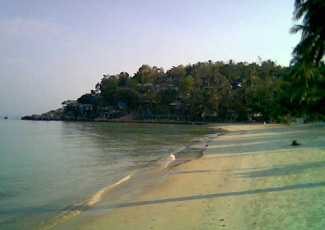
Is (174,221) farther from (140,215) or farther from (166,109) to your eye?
(166,109)

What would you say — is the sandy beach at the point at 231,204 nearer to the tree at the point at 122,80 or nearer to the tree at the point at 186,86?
the tree at the point at 186,86

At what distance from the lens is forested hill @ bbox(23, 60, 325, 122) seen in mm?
70625

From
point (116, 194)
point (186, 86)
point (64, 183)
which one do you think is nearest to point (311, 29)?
point (116, 194)

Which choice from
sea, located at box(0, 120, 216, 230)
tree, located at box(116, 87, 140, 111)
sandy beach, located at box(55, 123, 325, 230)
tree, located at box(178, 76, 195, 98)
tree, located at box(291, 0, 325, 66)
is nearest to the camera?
sandy beach, located at box(55, 123, 325, 230)

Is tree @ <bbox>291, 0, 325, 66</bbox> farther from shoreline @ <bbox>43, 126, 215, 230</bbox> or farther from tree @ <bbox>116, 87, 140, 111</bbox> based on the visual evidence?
tree @ <bbox>116, 87, 140, 111</bbox>

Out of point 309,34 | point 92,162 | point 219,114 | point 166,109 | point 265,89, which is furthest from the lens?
point 166,109

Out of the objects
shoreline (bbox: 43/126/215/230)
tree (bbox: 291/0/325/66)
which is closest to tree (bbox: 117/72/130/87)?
shoreline (bbox: 43/126/215/230)

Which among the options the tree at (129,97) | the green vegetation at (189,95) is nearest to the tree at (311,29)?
the green vegetation at (189,95)

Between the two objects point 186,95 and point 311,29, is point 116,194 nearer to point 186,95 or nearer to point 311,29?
point 311,29

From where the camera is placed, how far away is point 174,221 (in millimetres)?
5887

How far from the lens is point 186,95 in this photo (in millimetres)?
81750

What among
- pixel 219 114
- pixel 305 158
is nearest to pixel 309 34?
pixel 305 158

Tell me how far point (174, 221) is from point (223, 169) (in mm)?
6166

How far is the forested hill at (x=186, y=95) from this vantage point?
232 ft
